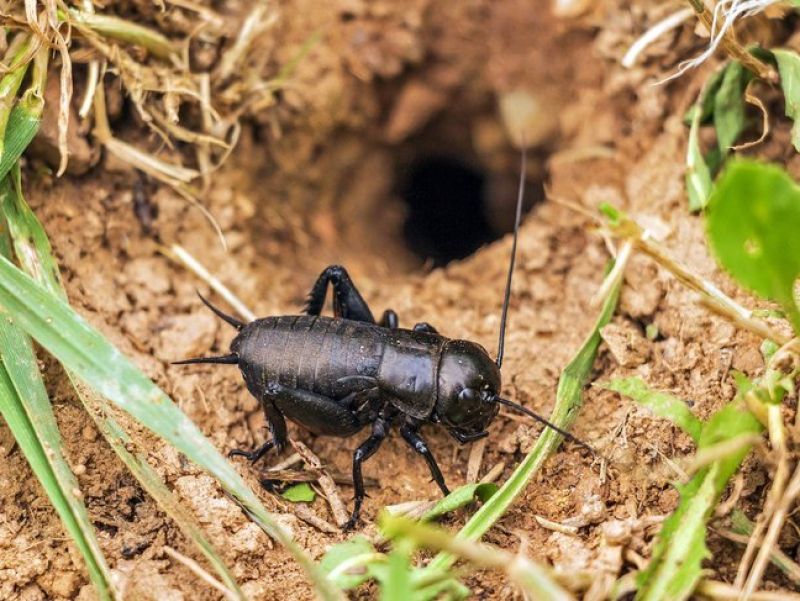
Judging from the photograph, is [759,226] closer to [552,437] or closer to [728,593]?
[728,593]

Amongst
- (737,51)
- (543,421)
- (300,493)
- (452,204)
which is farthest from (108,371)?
(452,204)

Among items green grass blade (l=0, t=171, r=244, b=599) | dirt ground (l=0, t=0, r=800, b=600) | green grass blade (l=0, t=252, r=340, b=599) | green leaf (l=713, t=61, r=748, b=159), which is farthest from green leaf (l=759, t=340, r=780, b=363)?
green grass blade (l=0, t=171, r=244, b=599)

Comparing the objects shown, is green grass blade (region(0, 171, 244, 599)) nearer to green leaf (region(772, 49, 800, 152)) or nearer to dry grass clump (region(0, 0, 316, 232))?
dry grass clump (region(0, 0, 316, 232))

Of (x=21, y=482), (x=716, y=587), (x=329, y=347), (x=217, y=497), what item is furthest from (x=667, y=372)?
(x=21, y=482)

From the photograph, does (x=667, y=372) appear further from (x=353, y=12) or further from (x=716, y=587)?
(x=353, y=12)

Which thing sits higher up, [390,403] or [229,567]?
[390,403]
